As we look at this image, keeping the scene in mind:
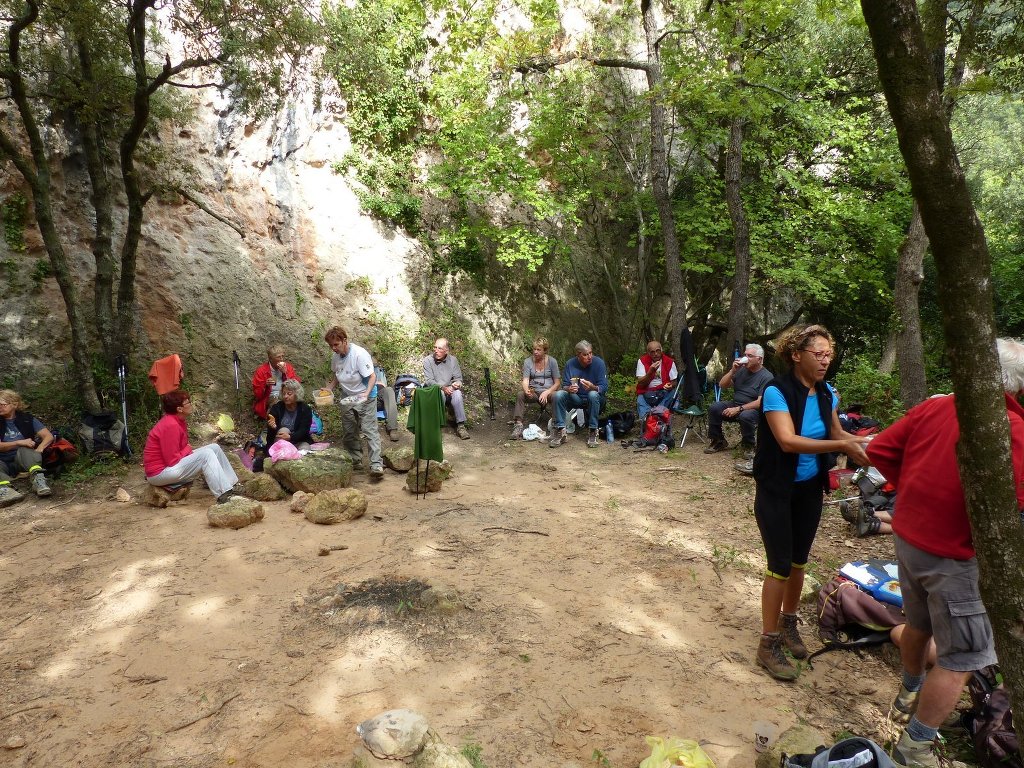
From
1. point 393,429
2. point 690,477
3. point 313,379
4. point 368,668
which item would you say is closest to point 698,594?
point 368,668

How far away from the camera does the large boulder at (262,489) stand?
234 inches

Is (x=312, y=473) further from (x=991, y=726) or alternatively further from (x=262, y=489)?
(x=991, y=726)

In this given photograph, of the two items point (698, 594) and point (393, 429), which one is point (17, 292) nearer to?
point (393, 429)

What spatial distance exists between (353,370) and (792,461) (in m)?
4.98

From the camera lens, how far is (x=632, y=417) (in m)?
8.59

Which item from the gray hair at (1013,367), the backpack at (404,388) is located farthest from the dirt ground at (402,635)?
the backpack at (404,388)

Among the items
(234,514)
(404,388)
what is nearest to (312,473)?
(234,514)

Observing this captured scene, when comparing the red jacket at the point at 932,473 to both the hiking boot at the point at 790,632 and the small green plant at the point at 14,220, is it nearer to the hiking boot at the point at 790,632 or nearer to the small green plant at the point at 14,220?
the hiking boot at the point at 790,632

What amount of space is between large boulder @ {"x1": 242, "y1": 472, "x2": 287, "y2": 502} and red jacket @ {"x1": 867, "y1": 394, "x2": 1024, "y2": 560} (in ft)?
17.6

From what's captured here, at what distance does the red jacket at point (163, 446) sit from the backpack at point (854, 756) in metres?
5.69

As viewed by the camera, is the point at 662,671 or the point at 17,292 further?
the point at 17,292

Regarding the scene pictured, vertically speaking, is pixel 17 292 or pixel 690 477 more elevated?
pixel 17 292

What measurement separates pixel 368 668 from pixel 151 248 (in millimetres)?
7712

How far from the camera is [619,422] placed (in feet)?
27.9
